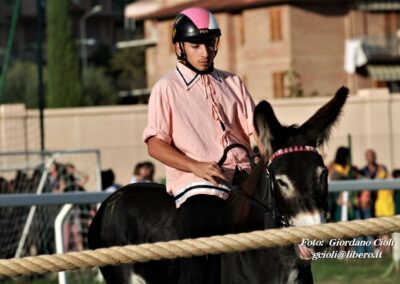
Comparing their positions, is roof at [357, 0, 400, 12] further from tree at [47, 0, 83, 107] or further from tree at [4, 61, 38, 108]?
tree at [4, 61, 38, 108]

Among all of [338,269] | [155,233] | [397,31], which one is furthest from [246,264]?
[397,31]

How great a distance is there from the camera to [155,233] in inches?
281

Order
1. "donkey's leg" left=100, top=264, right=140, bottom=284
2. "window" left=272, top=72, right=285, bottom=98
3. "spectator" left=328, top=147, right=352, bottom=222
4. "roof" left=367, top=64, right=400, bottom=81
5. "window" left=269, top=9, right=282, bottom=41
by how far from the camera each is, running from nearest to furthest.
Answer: "donkey's leg" left=100, top=264, right=140, bottom=284 < "spectator" left=328, top=147, right=352, bottom=222 < "window" left=272, top=72, right=285, bottom=98 < "window" left=269, top=9, right=282, bottom=41 < "roof" left=367, top=64, right=400, bottom=81

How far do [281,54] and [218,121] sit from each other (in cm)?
6247

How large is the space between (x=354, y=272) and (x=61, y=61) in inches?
2353

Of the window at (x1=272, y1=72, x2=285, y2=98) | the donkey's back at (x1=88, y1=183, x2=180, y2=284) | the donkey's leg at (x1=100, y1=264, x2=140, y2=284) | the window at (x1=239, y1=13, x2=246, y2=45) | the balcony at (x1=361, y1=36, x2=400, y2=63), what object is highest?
the window at (x1=239, y1=13, x2=246, y2=45)

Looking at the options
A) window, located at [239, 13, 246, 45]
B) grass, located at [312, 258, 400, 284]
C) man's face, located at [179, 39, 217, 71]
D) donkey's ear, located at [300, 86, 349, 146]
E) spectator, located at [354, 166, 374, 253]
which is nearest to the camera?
donkey's ear, located at [300, 86, 349, 146]

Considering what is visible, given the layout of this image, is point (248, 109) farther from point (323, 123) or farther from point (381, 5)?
point (381, 5)

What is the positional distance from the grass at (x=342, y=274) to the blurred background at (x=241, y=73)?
34.0 feet

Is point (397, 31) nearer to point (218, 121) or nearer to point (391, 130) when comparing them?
point (391, 130)

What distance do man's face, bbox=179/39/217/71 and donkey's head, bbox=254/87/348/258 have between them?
34.0 inches

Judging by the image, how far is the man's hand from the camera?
6.75m

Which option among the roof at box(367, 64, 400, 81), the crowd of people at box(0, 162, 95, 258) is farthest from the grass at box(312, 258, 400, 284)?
the roof at box(367, 64, 400, 81)

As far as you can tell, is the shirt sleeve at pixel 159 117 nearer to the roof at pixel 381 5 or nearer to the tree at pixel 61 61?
the tree at pixel 61 61
